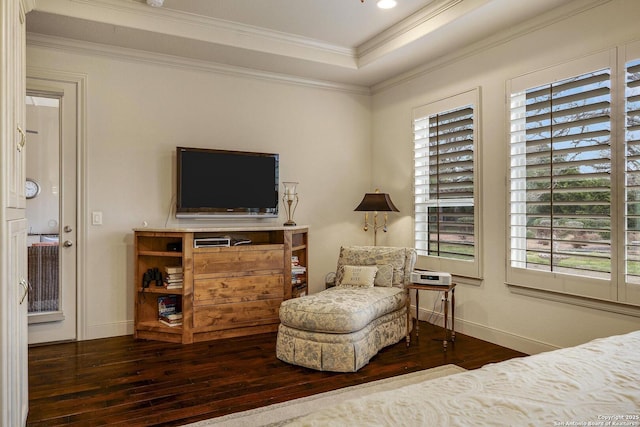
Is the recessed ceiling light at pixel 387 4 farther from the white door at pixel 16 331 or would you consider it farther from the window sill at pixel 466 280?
the white door at pixel 16 331

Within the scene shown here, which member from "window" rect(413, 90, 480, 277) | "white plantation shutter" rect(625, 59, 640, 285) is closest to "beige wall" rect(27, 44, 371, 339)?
"window" rect(413, 90, 480, 277)

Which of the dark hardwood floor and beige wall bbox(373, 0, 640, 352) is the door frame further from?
beige wall bbox(373, 0, 640, 352)

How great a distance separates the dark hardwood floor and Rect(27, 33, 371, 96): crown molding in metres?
2.70

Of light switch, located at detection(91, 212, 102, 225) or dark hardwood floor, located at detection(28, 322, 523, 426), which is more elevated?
light switch, located at detection(91, 212, 102, 225)

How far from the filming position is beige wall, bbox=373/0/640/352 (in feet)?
9.96

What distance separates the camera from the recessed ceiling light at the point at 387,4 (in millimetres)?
3584

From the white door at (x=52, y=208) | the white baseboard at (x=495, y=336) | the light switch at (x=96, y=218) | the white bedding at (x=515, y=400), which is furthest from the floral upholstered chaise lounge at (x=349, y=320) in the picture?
the white door at (x=52, y=208)

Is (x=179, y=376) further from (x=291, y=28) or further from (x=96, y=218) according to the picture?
(x=291, y=28)

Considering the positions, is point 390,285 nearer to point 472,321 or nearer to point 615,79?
point 472,321

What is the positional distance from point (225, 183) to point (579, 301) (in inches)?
132

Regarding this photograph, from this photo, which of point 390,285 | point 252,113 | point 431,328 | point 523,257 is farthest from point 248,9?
point 431,328

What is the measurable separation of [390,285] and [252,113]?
2419 millimetres

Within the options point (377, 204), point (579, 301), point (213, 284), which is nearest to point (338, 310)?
point (213, 284)

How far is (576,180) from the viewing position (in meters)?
3.14
